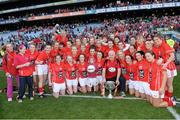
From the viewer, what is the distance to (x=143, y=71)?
9.30 metres

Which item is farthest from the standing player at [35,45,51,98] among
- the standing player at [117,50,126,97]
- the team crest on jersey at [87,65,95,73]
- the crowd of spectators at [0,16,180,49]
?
the crowd of spectators at [0,16,180,49]

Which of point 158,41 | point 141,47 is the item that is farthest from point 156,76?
point 141,47

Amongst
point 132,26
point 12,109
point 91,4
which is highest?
point 91,4

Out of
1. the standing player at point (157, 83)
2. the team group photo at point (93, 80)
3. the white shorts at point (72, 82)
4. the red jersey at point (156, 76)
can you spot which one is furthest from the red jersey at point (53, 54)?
the red jersey at point (156, 76)

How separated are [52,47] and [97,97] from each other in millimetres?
2370

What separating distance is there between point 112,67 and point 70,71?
1266 millimetres

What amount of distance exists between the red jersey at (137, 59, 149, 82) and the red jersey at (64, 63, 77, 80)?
2.01 meters

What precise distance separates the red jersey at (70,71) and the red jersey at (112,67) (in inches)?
38.9

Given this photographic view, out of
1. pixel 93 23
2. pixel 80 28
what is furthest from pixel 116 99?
pixel 93 23

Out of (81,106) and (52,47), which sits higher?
(52,47)

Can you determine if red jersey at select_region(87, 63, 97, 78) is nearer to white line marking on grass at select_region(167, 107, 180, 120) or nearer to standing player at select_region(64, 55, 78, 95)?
standing player at select_region(64, 55, 78, 95)

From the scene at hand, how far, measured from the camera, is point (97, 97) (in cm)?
979

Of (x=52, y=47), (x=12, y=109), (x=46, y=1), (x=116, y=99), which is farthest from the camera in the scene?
(x=46, y=1)

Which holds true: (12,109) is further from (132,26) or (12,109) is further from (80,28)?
(80,28)
